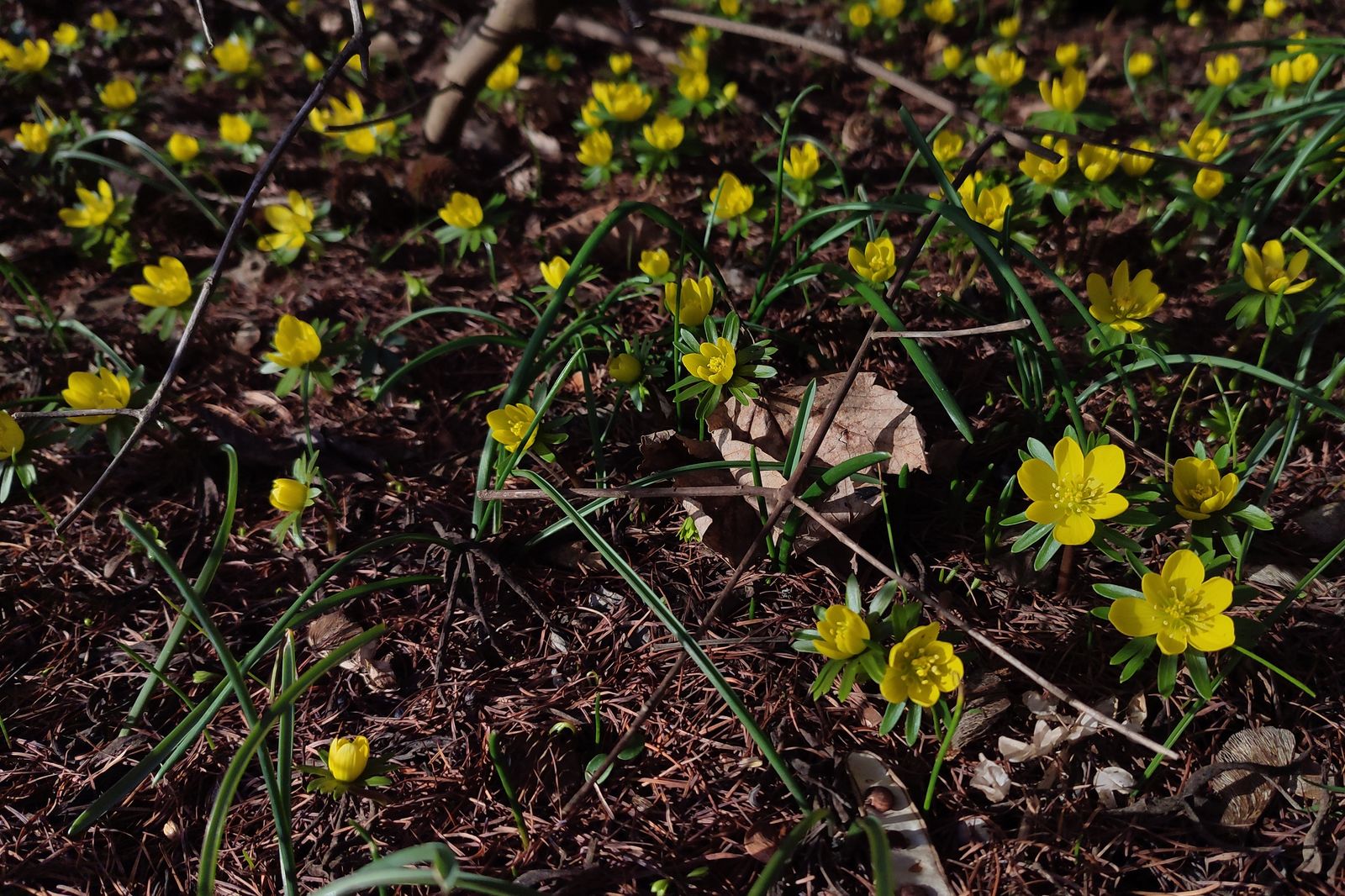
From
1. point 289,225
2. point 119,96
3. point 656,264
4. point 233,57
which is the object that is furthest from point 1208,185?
point 119,96

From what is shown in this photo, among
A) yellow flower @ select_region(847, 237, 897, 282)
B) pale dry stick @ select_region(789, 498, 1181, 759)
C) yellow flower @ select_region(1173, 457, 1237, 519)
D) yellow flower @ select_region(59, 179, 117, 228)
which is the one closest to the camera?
pale dry stick @ select_region(789, 498, 1181, 759)

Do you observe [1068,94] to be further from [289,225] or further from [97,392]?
[97,392]

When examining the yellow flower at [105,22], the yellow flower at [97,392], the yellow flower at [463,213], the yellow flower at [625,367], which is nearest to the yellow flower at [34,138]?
the yellow flower at [105,22]

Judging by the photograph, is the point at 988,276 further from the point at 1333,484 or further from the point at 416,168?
the point at 416,168

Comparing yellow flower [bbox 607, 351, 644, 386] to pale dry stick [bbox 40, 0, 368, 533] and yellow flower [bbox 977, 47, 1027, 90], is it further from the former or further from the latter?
yellow flower [bbox 977, 47, 1027, 90]

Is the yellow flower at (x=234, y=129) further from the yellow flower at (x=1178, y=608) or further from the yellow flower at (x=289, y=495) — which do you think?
the yellow flower at (x=1178, y=608)

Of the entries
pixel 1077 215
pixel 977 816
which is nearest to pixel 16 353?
pixel 977 816

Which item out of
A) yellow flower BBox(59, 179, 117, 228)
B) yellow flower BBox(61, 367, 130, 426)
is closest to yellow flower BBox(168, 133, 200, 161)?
yellow flower BBox(59, 179, 117, 228)
